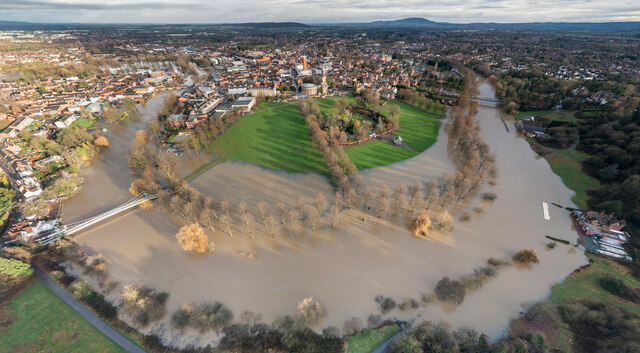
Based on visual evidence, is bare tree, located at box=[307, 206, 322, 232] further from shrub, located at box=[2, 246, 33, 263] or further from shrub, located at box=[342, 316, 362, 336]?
shrub, located at box=[2, 246, 33, 263]

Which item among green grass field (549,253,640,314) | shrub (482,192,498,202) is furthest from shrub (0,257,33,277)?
shrub (482,192,498,202)

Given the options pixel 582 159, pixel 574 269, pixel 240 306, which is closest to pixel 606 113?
pixel 582 159

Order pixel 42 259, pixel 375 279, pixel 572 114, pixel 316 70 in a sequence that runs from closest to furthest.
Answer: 1. pixel 375 279
2. pixel 42 259
3. pixel 572 114
4. pixel 316 70

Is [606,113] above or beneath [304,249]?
above

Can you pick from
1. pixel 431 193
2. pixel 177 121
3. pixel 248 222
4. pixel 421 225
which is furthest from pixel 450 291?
pixel 177 121

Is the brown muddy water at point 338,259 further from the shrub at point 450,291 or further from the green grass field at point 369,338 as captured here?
the green grass field at point 369,338

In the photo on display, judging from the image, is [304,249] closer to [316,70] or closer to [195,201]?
[195,201]

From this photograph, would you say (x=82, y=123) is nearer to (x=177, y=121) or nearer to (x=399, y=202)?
(x=177, y=121)
